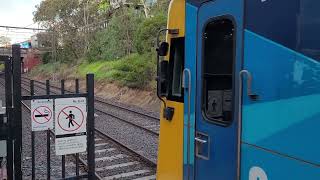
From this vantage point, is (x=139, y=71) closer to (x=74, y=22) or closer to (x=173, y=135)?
(x=173, y=135)

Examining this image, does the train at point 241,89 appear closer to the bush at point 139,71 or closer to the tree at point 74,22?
the bush at point 139,71

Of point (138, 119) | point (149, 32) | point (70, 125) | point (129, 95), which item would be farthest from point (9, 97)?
point (149, 32)

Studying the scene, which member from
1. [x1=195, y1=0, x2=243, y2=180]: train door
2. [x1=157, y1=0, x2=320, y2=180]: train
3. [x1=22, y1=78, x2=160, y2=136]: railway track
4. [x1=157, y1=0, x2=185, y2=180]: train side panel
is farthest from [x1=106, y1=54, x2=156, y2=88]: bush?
[x1=195, y1=0, x2=243, y2=180]: train door

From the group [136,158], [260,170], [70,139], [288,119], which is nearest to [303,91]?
[288,119]

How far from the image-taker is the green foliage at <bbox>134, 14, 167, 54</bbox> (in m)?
27.6

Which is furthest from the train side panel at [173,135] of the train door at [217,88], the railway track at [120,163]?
the railway track at [120,163]

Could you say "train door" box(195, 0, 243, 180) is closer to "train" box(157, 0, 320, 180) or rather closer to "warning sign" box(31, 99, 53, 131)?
"train" box(157, 0, 320, 180)

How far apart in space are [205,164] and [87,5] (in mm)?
52463

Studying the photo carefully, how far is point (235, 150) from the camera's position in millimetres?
3545

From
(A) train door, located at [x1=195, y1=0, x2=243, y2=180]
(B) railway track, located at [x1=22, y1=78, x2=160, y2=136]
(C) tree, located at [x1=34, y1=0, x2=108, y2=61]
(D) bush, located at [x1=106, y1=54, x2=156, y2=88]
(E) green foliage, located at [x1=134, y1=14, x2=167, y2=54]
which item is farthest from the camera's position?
(C) tree, located at [x1=34, y1=0, x2=108, y2=61]

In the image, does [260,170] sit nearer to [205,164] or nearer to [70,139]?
[205,164]

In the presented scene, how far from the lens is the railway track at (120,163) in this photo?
8750 mm

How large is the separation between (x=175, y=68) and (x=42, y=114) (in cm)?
183

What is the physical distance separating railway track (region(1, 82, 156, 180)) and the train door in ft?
15.2
